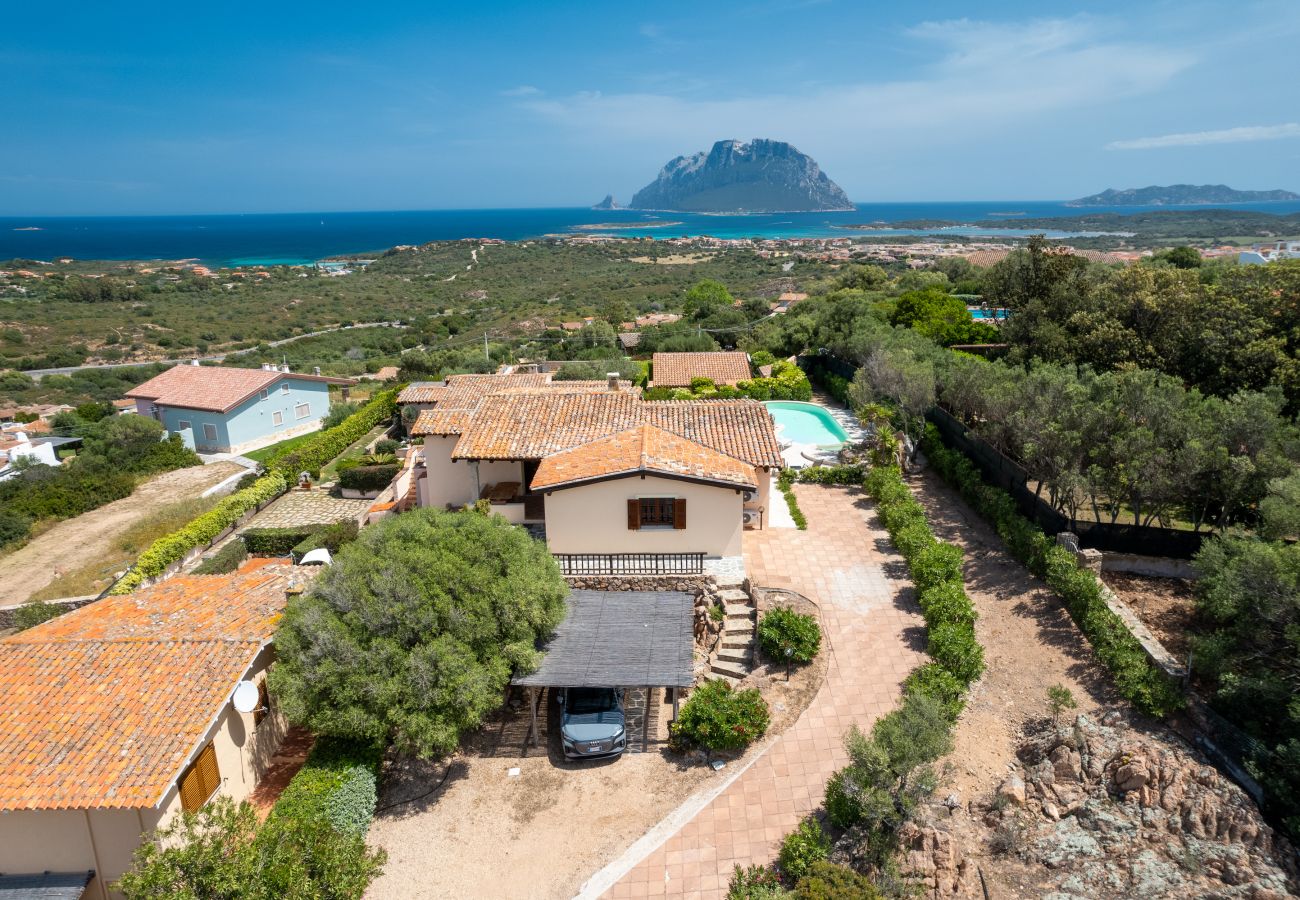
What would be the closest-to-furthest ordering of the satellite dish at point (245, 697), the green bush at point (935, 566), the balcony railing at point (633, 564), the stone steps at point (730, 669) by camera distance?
the satellite dish at point (245, 697)
the stone steps at point (730, 669)
the green bush at point (935, 566)
the balcony railing at point (633, 564)

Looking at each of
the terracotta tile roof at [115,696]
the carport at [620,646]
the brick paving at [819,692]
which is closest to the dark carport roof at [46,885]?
the terracotta tile roof at [115,696]

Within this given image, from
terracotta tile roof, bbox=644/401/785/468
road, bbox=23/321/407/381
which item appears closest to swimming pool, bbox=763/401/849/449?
terracotta tile roof, bbox=644/401/785/468

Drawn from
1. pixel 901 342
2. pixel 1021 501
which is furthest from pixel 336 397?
pixel 1021 501

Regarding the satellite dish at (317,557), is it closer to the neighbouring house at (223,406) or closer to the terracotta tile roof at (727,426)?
the terracotta tile roof at (727,426)

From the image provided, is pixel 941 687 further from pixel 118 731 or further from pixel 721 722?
pixel 118 731

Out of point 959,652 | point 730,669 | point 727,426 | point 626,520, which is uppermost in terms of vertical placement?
point 727,426

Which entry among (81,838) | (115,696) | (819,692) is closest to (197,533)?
(115,696)
